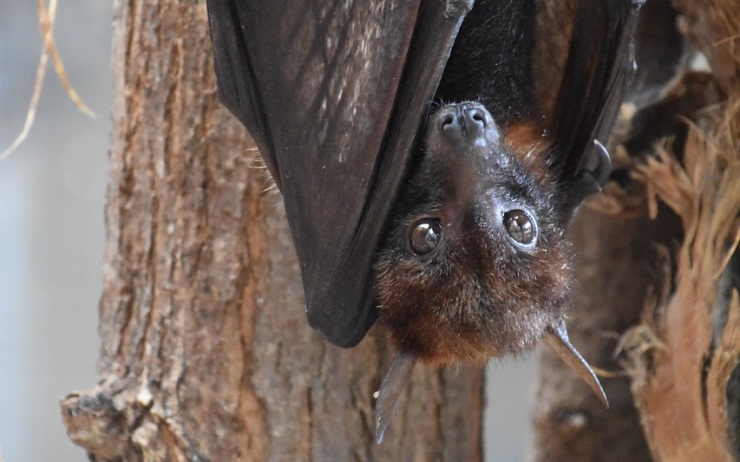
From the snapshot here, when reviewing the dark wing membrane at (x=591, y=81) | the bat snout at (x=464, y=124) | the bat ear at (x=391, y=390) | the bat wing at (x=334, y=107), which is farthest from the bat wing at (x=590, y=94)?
the bat ear at (x=391, y=390)

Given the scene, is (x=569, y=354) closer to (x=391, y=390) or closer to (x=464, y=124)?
(x=391, y=390)

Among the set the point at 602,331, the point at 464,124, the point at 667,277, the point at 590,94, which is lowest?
the point at 602,331

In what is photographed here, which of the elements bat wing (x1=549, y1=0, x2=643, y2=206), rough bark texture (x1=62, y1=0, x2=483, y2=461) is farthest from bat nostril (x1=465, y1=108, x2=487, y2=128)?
rough bark texture (x1=62, y1=0, x2=483, y2=461)

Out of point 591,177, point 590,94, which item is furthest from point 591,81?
point 591,177

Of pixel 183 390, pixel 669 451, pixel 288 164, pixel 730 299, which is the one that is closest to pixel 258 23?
pixel 288 164

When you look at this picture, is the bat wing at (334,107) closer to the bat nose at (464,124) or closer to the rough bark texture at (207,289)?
the bat nose at (464,124)

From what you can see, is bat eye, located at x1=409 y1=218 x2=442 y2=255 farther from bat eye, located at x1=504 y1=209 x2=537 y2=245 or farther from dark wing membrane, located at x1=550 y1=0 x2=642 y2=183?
dark wing membrane, located at x1=550 y1=0 x2=642 y2=183

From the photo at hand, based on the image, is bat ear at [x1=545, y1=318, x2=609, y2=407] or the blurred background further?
the blurred background

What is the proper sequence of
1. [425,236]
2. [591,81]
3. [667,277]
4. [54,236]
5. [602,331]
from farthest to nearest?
[54,236]
[602,331]
[667,277]
[591,81]
[425,236]
